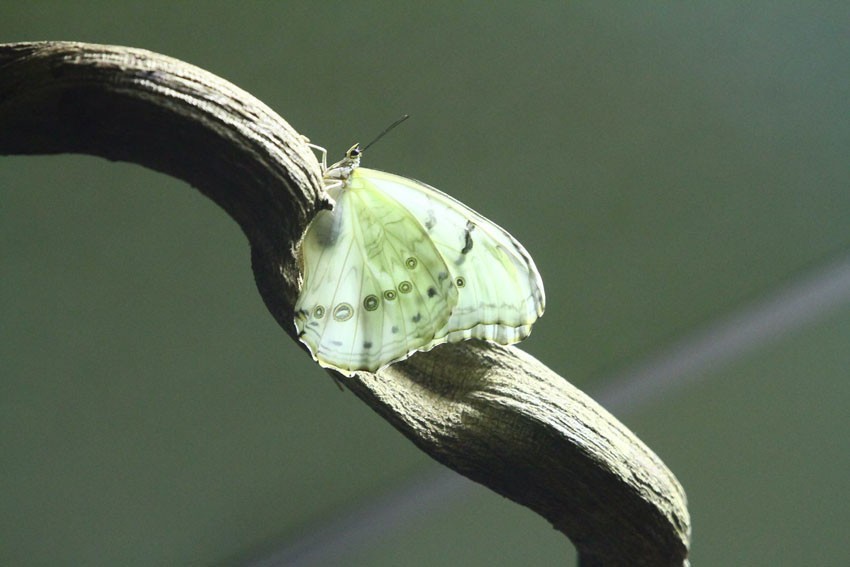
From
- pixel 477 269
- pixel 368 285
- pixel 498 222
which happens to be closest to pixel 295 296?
pixel 368 285

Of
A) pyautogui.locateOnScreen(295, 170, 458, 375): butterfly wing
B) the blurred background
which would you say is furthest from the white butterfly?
the blurred background

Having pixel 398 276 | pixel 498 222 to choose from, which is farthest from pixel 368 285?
pixel 498 222

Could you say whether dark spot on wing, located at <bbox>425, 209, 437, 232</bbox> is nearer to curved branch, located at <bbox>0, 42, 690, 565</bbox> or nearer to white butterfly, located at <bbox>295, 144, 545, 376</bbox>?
white butterfly, located at <bbox>295, 144, 545, 376</bbox>

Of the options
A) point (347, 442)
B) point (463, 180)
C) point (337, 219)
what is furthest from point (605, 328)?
point (337, 219)

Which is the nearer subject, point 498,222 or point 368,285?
point 368,285

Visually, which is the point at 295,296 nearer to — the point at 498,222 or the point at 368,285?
the point at 368,285

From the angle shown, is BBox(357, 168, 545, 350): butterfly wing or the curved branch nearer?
the curved branch
